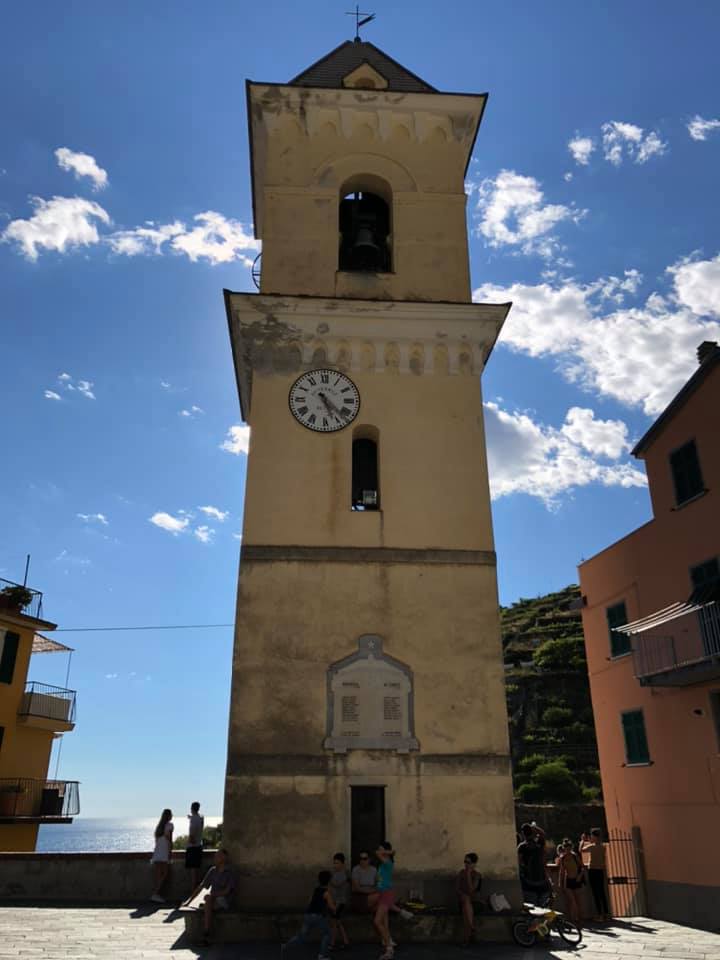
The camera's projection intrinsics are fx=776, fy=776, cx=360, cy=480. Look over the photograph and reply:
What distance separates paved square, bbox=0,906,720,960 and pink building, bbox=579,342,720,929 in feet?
11.0

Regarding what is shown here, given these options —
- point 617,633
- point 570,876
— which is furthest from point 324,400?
point 617,633

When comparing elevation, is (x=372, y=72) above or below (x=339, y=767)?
above

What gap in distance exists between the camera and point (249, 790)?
1070cm

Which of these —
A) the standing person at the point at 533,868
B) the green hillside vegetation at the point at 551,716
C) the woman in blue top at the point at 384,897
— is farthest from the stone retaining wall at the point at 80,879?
the green hillside vegetation at the point at 551,716

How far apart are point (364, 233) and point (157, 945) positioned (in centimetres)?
1203

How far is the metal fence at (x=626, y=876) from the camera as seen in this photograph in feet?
52.3

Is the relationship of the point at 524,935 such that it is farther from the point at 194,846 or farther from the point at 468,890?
the point at 194,846

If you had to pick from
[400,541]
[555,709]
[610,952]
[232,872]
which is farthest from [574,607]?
[555,709]

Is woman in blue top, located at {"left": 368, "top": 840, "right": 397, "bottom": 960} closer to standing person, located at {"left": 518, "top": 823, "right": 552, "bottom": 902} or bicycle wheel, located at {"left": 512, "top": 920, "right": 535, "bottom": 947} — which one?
bicycle wheel, located at {"left": 512, "top": 920, "right": 535, "bottom": 947}

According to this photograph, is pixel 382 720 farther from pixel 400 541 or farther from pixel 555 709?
pixel 555 709

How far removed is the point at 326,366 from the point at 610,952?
31.3 ft

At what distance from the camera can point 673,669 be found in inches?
591

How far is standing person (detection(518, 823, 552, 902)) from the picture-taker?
1147cm

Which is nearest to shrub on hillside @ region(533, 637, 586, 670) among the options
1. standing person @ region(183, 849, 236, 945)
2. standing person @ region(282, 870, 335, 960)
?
standing person @ region(183, 849, 236, 945)
